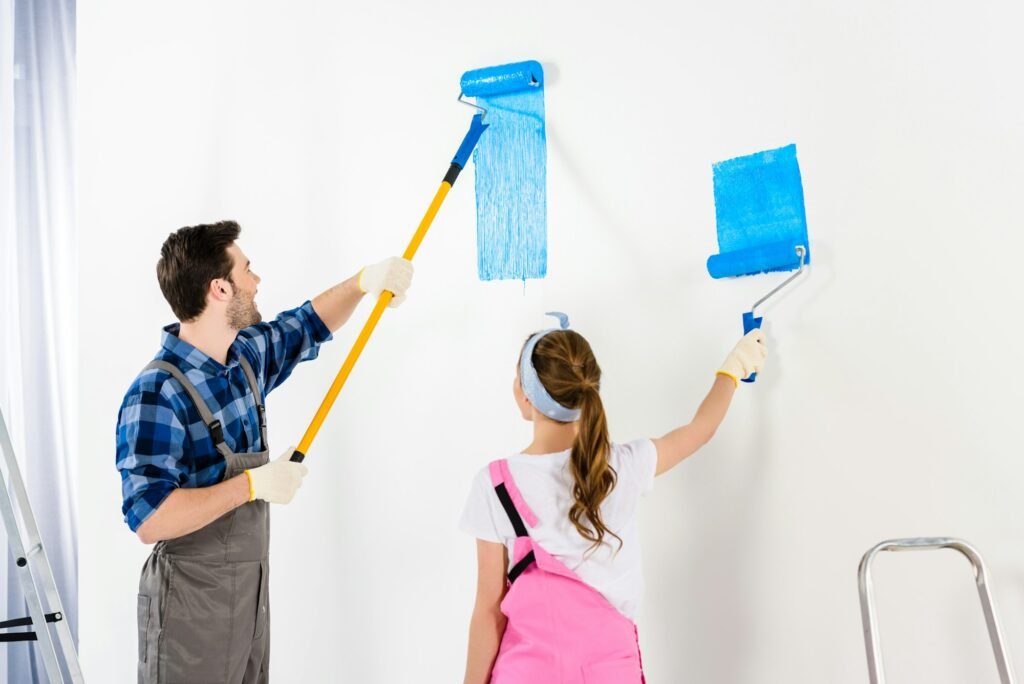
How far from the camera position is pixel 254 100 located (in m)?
2.22

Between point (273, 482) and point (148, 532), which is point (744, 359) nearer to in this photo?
point (273, 482)

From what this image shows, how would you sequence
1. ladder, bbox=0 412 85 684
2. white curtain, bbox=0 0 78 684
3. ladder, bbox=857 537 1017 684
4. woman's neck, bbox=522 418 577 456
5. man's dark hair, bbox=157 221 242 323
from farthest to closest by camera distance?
white curtain, bbox=0 0 78 684, man's dark hair, bbox=157 221 242 323, ladder, bbox=0 412 85 684, woman's neck, bbox=522 418 577 456, ladder, bbox=857 537 1017 684

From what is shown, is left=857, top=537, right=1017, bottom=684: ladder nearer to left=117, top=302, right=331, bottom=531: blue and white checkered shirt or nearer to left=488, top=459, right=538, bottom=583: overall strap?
left=488, top=459, right=538, bottom=583: overall strap

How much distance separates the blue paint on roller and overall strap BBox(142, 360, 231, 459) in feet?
1.93

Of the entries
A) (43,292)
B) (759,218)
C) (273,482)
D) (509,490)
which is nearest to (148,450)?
(273,482)

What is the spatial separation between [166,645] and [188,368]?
495 mm

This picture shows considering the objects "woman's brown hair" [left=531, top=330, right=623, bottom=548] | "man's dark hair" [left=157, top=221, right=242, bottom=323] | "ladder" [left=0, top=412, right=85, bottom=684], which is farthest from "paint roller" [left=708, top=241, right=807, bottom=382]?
"ladder" [left=0, top=412, right=85, bottom=684]

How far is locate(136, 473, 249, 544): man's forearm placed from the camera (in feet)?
5.31

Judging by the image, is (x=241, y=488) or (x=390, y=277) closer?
(x=241, y=488)

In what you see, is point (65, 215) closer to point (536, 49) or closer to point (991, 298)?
point (536, 49)

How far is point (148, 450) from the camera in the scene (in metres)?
1.64

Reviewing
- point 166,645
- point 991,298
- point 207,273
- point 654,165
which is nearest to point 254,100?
point 207,273

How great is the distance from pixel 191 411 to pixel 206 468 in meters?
0.11

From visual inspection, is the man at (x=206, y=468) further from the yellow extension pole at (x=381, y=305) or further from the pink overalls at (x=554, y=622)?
the pink overalls at (x=554, y=622)
